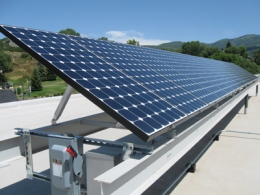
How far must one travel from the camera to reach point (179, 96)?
6488 millimetres

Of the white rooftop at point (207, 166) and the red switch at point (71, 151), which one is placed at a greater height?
the red switch at point (71, 151)

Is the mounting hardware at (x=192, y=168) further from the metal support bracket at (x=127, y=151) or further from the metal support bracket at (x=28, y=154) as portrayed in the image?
the metal support bracket at (x=28, y=154)

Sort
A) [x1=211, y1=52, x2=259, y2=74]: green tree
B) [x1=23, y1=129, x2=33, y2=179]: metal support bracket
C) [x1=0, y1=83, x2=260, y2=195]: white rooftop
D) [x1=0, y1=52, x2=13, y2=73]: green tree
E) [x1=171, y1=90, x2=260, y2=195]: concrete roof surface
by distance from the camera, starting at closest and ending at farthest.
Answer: [x1=23, y1=129, x2=33, y2=179]: metal support bracket < [x1=0, y1=83, x2=260, y2=195]: white rooftop < [x1=171, y1=90, x2=260, y2=195]: concrete roof surface < [x1=211, y1=52, x2=259, y2=74]: green tree < [x1=0, y1=52, x2=13, y2=73]: green tree

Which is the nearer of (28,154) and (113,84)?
(28,154)

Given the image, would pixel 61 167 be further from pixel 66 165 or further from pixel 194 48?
pixel 194 48

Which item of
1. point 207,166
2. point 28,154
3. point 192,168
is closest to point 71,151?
point 28,154

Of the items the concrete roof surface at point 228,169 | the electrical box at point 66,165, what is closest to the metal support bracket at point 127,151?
the electrical box at point 66,165

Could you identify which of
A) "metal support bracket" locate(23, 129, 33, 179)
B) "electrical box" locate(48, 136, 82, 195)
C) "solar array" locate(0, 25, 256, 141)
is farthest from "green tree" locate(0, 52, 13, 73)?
"electrical box" locate(48, 136, 82, 195)

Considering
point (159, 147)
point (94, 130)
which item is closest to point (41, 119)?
point (94, 130)

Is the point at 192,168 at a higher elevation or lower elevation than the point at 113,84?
lower

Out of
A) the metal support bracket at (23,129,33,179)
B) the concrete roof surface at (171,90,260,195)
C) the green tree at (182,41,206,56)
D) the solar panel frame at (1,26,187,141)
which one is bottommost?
the concrete roof surface at (171,90,260,195)

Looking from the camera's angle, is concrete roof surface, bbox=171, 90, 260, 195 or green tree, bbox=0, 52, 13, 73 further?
green tree, bbox=0, 52, 13, 73

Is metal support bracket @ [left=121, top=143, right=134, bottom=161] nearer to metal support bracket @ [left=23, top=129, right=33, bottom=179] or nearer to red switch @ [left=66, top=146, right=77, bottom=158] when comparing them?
red switch @ [left=66, top=146, right=77, bottom=158]

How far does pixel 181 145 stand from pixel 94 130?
11.1ft
